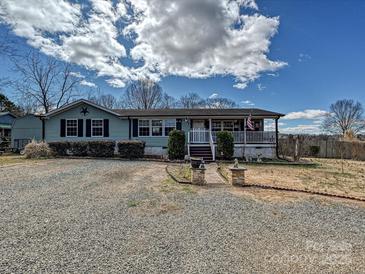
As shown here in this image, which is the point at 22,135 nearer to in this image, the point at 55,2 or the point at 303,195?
the point at 55,2

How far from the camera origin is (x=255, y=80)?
30797 mm

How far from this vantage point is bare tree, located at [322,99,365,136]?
152 ft

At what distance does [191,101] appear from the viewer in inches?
1955

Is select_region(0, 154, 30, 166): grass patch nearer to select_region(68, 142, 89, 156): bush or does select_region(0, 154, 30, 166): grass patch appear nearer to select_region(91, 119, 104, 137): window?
select_region(68, 142, 89, 156): bush

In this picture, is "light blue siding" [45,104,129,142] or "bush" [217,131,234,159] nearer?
"bush" [217,131,234,159]

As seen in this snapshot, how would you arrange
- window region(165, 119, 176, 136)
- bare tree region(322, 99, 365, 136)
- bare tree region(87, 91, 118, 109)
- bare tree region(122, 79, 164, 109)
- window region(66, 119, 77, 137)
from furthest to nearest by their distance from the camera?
bare tree region(322, 99, 365, 136)
bare tree region(87, 91, 118, 109)
bare tree region(122, 79, 164, 109)
window region(66, 119, 77, 137)
window region(165, 119, 176, 136)

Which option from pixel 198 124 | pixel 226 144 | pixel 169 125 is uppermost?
pixel 198 124

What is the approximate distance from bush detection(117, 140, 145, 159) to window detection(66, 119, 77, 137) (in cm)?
548

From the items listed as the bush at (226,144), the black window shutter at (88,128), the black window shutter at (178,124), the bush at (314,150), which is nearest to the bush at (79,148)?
the black window shutter at (88,128)

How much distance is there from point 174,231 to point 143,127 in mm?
15878

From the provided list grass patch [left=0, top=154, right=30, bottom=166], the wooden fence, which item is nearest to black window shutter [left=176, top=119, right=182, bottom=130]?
the wooden fence

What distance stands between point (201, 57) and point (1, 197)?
76.1ft

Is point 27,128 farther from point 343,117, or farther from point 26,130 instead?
point 343,117

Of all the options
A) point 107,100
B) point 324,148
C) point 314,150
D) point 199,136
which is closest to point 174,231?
point 199,136
